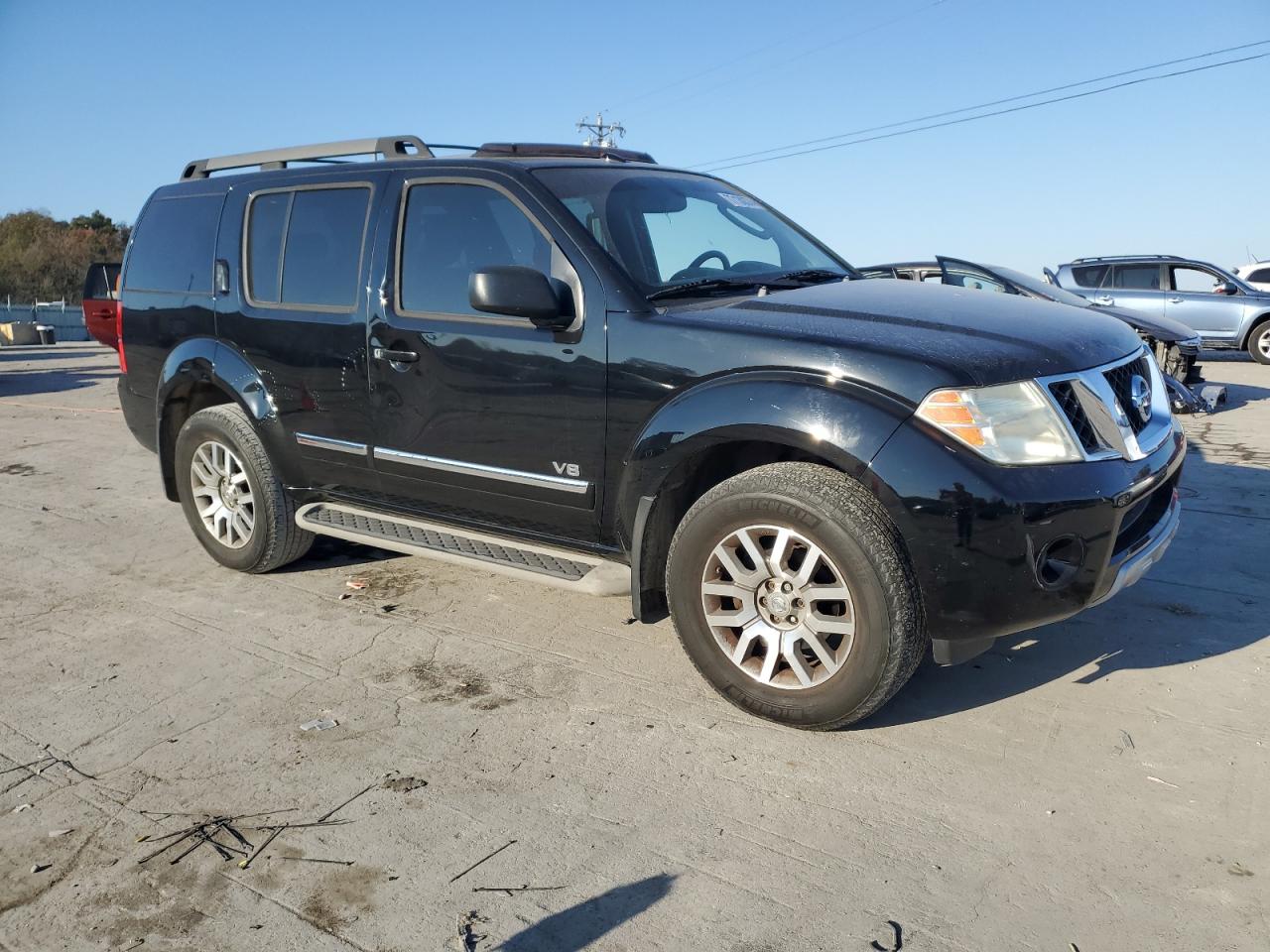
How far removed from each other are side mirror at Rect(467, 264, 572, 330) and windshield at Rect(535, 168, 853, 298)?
0.34 metres

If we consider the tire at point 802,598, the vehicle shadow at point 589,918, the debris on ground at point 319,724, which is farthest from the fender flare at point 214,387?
the vehicle shadow at point 589,918

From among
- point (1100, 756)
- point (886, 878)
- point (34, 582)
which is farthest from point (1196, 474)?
point (34, 582)

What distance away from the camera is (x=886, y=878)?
2.58 metres

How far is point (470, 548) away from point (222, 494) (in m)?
1.79

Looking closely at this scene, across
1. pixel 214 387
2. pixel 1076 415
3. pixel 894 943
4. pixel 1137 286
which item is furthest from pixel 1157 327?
pixel 894 943

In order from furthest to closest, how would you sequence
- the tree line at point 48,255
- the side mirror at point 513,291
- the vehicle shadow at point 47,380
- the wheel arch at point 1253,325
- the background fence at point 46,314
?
the tree line at point 48,255 < the background fence at point 46,314 < the wheel arch at point 1253,325 < the vehicle shadow at point 47,380 < the side mirror at point 513,291

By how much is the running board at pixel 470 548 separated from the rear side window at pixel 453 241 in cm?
96

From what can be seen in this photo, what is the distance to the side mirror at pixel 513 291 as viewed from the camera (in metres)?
3.62

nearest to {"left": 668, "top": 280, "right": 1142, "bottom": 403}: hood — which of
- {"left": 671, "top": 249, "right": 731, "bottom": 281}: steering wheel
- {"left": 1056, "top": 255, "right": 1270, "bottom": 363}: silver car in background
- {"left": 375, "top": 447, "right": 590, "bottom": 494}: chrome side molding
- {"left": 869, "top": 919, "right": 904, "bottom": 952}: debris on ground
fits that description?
{"left": 671, "top": 249, "right": 731, "bottom": 281}: steering wheel

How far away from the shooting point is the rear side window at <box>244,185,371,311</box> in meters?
4.52

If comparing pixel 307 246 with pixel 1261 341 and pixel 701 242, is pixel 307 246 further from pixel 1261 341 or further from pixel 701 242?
pixel 1261 341

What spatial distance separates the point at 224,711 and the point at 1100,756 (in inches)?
117

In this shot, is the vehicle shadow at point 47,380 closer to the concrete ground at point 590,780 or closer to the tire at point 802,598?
the concrete ground at point 590,780

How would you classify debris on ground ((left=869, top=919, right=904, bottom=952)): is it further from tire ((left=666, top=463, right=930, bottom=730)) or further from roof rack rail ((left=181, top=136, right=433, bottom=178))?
roof rack rail ((left=181, top=136, right=433, bottom=178))
